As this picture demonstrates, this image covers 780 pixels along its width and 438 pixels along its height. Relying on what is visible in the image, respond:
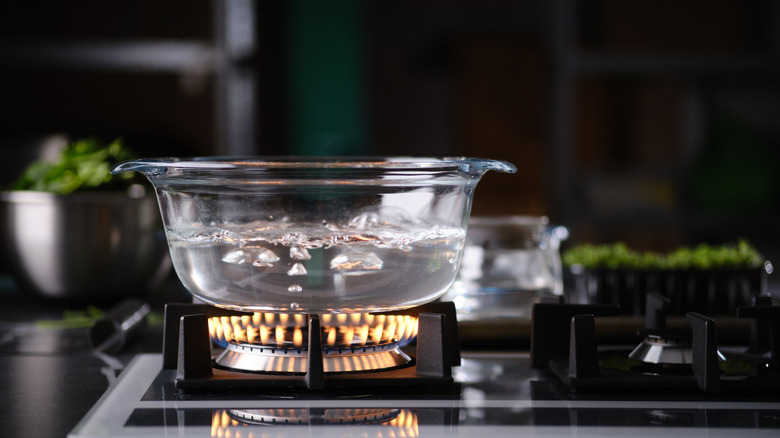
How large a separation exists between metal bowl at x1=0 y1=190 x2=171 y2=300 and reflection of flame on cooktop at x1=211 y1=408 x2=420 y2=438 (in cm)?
55

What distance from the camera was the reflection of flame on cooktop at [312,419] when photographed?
0.53 meters

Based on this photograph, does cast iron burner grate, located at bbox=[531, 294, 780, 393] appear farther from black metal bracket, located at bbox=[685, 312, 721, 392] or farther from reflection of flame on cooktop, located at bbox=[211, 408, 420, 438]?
reflection of flame on cooktop, located at bbox=[211, 408, 420, 438]

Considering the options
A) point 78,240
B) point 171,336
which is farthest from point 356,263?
point 78,240

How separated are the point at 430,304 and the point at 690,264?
0.39 meters

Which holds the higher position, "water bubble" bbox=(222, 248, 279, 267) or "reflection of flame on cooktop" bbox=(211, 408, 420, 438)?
"water bubble" bbox=(222, 248, 279, 267)

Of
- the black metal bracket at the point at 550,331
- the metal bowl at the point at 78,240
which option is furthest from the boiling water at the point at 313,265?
the metal bowl at the point at 78,240

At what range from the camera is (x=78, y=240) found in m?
1.04

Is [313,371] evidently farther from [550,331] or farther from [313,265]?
[550,331]

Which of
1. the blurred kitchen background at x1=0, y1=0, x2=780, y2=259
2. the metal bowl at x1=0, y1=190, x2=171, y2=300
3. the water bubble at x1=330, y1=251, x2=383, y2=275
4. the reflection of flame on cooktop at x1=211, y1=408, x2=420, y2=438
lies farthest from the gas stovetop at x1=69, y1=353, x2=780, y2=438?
the blurred kitchen background at x1=0, y1=0, x2=780, y2=259

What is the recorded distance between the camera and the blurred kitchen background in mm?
2445

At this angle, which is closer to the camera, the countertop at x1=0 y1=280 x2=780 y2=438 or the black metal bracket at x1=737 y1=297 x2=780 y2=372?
the countertop at x1=0 y1=280 x2=780 y2=438

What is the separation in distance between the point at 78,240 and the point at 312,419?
607 mm

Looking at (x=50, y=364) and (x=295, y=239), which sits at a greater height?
(x=295, y=239)

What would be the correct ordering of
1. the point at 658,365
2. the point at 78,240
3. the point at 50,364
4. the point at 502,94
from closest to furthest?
the point at 658,365 → the point at 50,364 → the point at 78,240 → the point at 502,94
